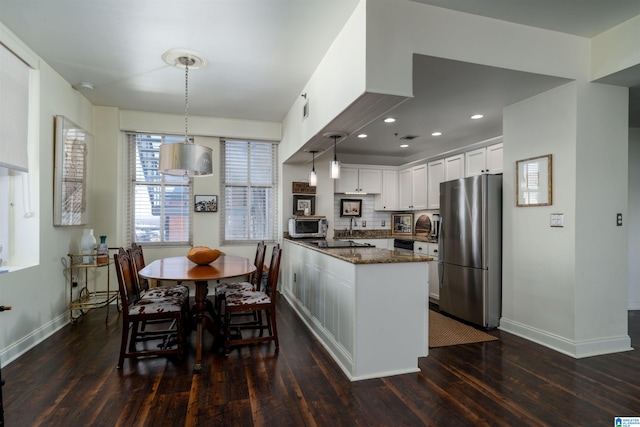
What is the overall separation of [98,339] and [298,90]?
339 centimetres

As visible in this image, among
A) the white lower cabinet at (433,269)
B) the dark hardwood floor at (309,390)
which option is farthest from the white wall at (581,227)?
the white lower cabinet at (433,269)

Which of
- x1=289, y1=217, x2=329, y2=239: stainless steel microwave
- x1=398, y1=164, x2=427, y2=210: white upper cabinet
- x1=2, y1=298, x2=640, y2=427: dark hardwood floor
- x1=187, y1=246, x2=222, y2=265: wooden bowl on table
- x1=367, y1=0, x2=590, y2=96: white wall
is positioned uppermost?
x1=367, y1=0, x2=590, y2=96: white wall

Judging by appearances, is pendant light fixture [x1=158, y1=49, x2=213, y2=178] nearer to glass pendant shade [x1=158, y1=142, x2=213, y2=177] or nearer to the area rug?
glass pendant shade [x1=158, y1=142, x2=213, y2=177]

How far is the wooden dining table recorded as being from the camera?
2.77 metres

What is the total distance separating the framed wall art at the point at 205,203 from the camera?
5.16m

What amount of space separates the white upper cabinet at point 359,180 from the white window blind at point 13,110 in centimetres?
415

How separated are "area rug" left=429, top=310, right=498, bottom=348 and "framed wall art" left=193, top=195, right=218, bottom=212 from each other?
3.46 m

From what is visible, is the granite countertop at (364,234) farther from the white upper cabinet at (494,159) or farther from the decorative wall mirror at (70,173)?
the decorative wall mirror at (70,173)

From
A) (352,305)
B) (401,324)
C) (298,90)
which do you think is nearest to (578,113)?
(401,324)

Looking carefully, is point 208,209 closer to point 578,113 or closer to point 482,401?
point 482,401

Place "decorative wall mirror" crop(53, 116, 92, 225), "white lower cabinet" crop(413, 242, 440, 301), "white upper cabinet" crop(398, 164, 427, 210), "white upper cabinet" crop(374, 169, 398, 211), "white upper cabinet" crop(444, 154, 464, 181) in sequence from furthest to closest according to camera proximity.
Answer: "white upper cabinet" crop(374, 169, 398, 211) < "white upper cabinet" crop(398, 164, 427, 210) < "white upper cabinet" crop(444, 154, 464, 181) < "white lower cabinet" crop(413, 242, 440, 301) < "decorative wall mirror" crop(53, 116, 92, 225)

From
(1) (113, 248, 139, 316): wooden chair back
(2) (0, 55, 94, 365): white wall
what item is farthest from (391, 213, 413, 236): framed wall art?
(2) (0, 55, 94, 365): white wall

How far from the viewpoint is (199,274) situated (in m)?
2.91

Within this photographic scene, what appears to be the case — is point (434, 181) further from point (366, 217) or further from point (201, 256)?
point (201, 256)
